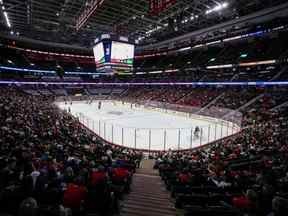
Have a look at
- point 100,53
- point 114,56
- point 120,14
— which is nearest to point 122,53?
point 114,56

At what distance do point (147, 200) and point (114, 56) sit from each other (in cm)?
1663

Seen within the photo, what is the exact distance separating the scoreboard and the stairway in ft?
46.1

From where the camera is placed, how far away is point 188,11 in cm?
2628

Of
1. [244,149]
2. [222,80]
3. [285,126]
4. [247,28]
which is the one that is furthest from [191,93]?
[244,149]

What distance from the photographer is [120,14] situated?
27156 mm

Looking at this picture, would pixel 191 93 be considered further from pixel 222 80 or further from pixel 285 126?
pixel 285 126

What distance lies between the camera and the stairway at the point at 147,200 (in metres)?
4.55

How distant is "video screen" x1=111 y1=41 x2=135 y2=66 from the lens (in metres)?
19.7

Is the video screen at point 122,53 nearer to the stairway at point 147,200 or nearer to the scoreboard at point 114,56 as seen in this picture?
the scoreboard at point 114,56

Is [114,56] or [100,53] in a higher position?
[100,53]

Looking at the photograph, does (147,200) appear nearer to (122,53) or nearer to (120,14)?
(122,53)

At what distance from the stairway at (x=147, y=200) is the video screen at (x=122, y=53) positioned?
1434cm

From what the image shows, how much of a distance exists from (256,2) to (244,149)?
2117 centimetres

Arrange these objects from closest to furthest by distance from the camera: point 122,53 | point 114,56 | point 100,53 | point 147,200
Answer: point 147,200 → point 114,56 → point 122,53 → point 100,53
